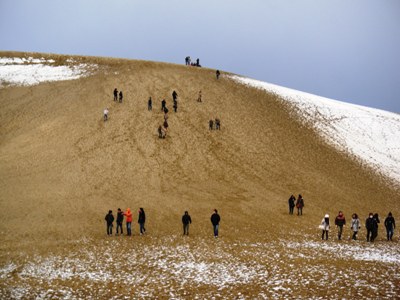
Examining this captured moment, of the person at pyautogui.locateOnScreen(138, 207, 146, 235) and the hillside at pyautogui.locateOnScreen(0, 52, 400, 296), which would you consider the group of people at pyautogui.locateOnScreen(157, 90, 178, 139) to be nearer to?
the hillside at pyautogui.locateOnScreen(0, 52, 400, 296)

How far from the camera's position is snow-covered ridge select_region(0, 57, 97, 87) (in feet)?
193

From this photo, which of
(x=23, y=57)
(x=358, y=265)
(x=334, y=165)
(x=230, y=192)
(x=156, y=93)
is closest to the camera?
(x=358, y=265)

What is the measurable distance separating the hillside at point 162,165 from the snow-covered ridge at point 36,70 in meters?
2.18

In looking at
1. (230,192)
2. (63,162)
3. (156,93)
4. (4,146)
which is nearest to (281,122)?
(156,93)

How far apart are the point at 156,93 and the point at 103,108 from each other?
25.2 feet

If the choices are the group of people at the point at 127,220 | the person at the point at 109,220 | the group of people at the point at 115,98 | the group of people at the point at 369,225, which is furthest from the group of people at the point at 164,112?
the group of people at the point at 369,225

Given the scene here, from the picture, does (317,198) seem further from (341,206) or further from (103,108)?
(103,108)

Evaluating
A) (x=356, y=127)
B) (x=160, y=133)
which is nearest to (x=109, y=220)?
(x=160, y=133)

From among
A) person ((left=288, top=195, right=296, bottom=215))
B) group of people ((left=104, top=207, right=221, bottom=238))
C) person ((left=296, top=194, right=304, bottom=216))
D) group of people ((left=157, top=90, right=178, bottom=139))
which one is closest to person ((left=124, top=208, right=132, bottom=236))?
group of people ((left=104, top=207, right=221, bottom=238))

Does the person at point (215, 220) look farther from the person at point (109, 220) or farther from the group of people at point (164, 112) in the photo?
the group of people at point (164, 112)

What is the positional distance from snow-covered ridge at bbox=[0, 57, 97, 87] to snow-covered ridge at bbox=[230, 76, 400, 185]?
23.6 metres

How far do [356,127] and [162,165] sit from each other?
30436 millimetres

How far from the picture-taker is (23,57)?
65.8m

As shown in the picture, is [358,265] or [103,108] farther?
[103,108]
